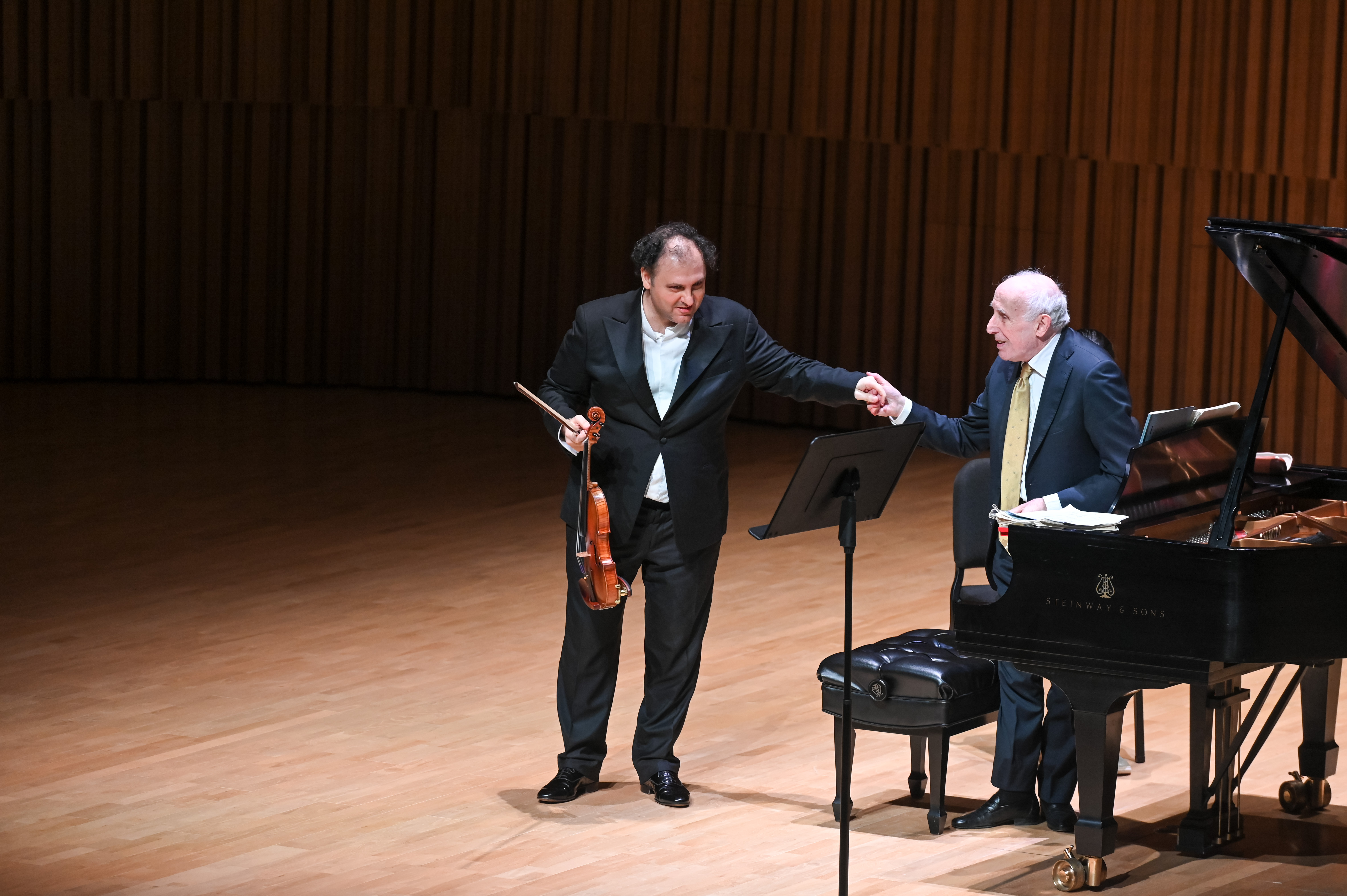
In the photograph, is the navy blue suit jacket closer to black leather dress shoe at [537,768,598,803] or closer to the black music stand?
the black music stand

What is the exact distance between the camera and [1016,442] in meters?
4.41

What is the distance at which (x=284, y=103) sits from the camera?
1104 cm

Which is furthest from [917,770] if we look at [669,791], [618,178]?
[618,178]

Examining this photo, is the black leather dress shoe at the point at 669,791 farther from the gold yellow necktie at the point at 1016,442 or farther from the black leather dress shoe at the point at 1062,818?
the gold yellow necktie at the point at 1016,442

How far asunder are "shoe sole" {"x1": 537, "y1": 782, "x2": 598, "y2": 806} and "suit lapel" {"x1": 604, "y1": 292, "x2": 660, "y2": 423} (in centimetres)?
94

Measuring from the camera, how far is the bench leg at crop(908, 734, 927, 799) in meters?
4.63

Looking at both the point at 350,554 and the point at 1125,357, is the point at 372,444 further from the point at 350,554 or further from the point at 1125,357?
the point at 1125,357

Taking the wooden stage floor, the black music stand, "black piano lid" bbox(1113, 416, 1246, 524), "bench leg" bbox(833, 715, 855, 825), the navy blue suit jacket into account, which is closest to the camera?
the black music stand

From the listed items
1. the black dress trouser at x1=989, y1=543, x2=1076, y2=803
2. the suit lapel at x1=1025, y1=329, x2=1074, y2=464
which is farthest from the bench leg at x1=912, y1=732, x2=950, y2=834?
the suit lapel at x1=1025, y1=329, x2=1074, y2=464

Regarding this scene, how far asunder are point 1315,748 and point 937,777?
101 centimetres

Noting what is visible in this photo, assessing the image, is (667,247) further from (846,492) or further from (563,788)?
(563,788)

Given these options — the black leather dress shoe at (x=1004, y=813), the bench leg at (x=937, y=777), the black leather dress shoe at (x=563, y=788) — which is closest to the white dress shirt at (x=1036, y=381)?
the bench leg at (x=937, y=777)

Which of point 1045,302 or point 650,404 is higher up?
point 1045,302

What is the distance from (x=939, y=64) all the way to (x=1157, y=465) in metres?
6.12
